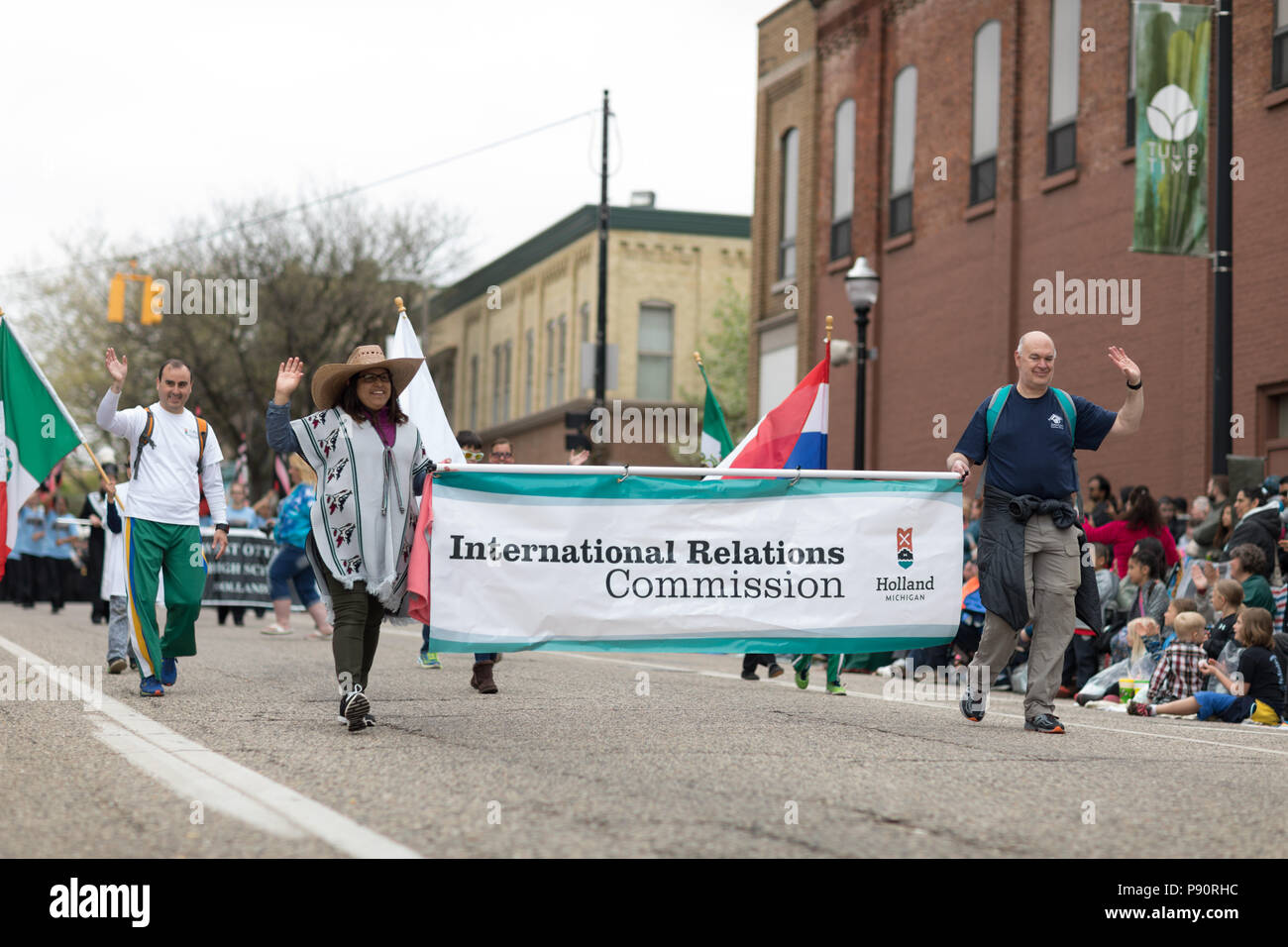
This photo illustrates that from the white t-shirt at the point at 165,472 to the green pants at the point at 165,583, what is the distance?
0.31 feet

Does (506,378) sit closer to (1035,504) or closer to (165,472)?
(165,472)

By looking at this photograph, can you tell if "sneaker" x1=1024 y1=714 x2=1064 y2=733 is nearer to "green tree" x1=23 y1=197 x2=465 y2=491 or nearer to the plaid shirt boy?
the plaid shirt boy

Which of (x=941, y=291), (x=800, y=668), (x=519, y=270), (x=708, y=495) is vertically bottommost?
(x=800, y=668)

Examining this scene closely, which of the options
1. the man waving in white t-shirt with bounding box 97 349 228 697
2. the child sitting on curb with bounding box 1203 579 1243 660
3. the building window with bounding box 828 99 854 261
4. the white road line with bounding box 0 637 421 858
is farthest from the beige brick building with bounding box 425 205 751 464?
the white road line with bounding box 0 637 421 858

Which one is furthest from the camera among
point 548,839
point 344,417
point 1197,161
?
point 1197,161

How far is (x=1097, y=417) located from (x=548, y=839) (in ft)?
16.9

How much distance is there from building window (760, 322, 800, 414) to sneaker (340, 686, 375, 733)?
76.9 feet

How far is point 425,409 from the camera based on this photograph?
36.1ft

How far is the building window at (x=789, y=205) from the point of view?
107 feet

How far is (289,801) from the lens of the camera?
6051 millimetres

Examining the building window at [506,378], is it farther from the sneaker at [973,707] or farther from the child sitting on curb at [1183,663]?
the sneaker at [973,707]

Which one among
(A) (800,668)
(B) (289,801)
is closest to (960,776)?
(B) (289,801)

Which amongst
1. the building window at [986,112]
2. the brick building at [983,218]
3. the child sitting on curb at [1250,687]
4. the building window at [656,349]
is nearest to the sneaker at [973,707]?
the child sitting on curb at [1250,687]
